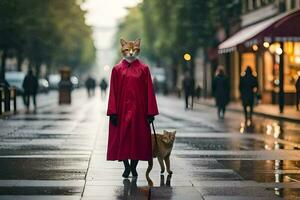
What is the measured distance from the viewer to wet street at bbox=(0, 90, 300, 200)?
980 cm

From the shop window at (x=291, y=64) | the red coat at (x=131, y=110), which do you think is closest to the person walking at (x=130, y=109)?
the red coat at (x=131, y=110)

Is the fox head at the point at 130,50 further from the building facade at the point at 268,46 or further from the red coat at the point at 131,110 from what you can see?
the building facade at the point at 268,46

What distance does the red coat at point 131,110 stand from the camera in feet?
35.7

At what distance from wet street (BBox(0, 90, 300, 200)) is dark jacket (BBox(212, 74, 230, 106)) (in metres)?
9.33

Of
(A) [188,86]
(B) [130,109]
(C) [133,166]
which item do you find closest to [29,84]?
(A) [188,86]

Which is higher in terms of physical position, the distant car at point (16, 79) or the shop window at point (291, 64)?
the shop window at point (291, 64)

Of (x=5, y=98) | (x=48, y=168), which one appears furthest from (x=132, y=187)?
(x=5, y=98)

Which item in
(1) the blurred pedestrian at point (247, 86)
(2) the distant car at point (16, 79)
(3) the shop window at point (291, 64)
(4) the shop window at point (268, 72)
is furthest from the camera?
(2) the distant car at point (16, 79)

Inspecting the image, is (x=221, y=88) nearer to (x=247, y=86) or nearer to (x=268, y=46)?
(x=247, y=86)

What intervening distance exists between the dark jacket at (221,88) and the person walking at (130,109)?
63.2ft

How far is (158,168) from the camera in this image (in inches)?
492

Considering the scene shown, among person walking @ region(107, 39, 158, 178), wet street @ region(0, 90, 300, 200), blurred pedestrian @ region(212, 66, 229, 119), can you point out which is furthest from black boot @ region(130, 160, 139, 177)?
blurred pedestrian @ region(212, 66, 229, 119)

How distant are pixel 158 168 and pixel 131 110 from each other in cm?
187

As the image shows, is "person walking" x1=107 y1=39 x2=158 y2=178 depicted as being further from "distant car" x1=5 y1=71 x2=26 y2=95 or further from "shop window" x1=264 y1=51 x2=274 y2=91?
"distant car" x1=5 y1=71 x2=26 y2=95
